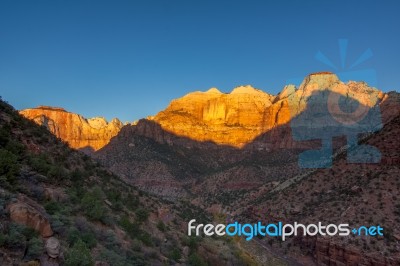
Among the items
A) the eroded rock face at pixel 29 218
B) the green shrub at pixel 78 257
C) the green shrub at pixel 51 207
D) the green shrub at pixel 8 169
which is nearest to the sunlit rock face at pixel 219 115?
the green shrub at pixel 8 169

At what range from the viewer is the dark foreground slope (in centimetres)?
973

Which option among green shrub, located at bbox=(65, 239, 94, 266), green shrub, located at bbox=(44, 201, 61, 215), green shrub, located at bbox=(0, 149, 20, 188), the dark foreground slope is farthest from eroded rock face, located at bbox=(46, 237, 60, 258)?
green shrub, located at bbox=(0, 149, 20, 188)

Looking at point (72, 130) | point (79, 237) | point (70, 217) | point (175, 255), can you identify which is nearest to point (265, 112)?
point (72, 130)

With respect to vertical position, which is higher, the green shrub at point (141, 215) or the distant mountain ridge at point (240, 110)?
the distant mountain ridge at point (240, 110)

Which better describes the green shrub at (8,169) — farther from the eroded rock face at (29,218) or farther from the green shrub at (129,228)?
the green shrub at (129,228)

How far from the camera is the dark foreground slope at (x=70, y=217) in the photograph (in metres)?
9.73

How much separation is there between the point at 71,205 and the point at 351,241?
23436 millimetres

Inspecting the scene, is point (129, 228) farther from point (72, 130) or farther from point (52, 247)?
point (72, 130)

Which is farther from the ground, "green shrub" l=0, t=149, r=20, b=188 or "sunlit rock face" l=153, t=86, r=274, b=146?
"sunlit rock face" l=153, t=86, r=274, b=146

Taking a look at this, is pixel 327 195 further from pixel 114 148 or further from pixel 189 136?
pixel 189 136

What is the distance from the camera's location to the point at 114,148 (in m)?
115

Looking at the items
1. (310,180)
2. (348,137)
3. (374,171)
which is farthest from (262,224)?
(348,137)

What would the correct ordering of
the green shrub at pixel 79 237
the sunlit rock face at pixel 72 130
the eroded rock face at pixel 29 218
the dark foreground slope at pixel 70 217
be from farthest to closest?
the sunlit rock face at pixel 72 130 < the green shrub at pixel 79 237 < the eroded rock face at pixel 29 218 < the dark foreground slope at pixel 70 217

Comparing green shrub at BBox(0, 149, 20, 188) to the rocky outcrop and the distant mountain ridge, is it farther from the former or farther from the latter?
the distant mountain ridge
